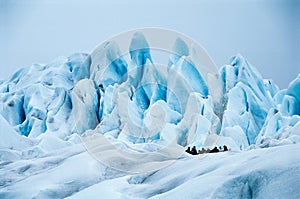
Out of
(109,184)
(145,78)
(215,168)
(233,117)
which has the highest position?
(215,168)

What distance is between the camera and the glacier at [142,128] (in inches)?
67.7

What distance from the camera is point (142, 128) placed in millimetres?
4832

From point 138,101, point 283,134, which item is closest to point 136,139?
point 138,101

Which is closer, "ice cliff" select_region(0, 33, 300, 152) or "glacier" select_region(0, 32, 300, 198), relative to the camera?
"glacier" select_region(0, 32, 300, 198)

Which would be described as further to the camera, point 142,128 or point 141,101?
point 141,101

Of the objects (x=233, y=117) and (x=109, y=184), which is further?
(x=233, y=117)

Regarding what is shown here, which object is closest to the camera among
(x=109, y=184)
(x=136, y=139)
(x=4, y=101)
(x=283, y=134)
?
(x=109, y=184)

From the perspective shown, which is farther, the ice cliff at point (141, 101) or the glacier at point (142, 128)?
the ice cliff at point (141, 101)

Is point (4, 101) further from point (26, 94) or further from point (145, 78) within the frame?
point (145, 78)

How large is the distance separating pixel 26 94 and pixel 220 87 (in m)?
2.94

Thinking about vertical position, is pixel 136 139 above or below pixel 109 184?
below

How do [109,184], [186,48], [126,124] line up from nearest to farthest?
[109,184], [126,124], [186,48]

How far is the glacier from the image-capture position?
1.72m

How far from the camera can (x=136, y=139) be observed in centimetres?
455
